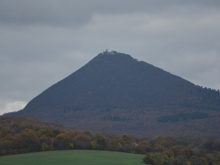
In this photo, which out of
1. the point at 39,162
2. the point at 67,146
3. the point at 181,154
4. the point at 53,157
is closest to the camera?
the point at 39,162

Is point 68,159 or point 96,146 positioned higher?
point 96,146

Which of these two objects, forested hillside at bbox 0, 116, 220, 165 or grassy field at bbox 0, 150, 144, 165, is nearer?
grassy field at bbox 0, 150, 144, 165

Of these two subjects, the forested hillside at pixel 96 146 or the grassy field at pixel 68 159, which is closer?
the grassy field at pixel 68 159

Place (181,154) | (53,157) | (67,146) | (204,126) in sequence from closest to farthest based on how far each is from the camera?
(53,157)
(181,154)
(67,146)
(204,126)

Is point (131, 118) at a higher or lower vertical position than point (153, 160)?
higher

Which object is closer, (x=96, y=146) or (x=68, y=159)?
(x=68, y=159)

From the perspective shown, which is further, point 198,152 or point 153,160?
point 198,152

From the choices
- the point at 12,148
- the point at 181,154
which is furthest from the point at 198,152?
the point at 12,148

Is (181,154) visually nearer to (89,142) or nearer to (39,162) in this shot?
(89,142)
